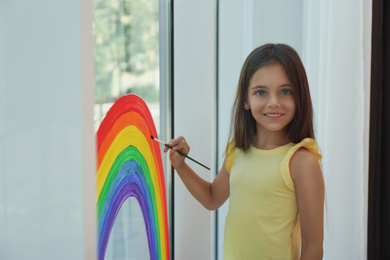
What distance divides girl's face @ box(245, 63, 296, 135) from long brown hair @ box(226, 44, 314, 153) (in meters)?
0.01

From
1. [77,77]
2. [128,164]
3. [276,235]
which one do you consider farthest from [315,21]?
[77,77]

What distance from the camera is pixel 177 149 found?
1266 mm

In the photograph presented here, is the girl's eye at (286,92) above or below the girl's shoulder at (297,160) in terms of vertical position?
above

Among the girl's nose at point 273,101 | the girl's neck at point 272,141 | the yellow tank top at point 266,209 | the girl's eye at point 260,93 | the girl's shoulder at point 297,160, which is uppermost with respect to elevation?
the girl's eye at point 260,93

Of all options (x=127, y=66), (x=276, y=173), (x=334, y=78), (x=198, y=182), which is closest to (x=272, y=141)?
(x=276, y=173)

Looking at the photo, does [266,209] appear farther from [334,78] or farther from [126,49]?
[334,78]

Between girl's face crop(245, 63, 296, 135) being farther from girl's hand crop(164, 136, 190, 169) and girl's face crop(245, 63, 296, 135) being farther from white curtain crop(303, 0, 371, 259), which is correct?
white curtain crop(303, 0, 371, 259)

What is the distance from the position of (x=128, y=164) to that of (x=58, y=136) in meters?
0.42

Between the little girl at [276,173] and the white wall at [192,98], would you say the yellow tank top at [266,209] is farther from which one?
the white wall at [192,98]

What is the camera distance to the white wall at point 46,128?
69cm

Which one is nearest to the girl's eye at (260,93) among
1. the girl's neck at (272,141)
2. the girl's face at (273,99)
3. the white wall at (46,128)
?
the girl's face at (273,99)

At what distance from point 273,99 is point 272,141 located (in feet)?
0.44

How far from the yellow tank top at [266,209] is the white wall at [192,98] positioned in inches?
5.4

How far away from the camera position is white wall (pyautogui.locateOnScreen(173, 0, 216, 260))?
4.42 feet
